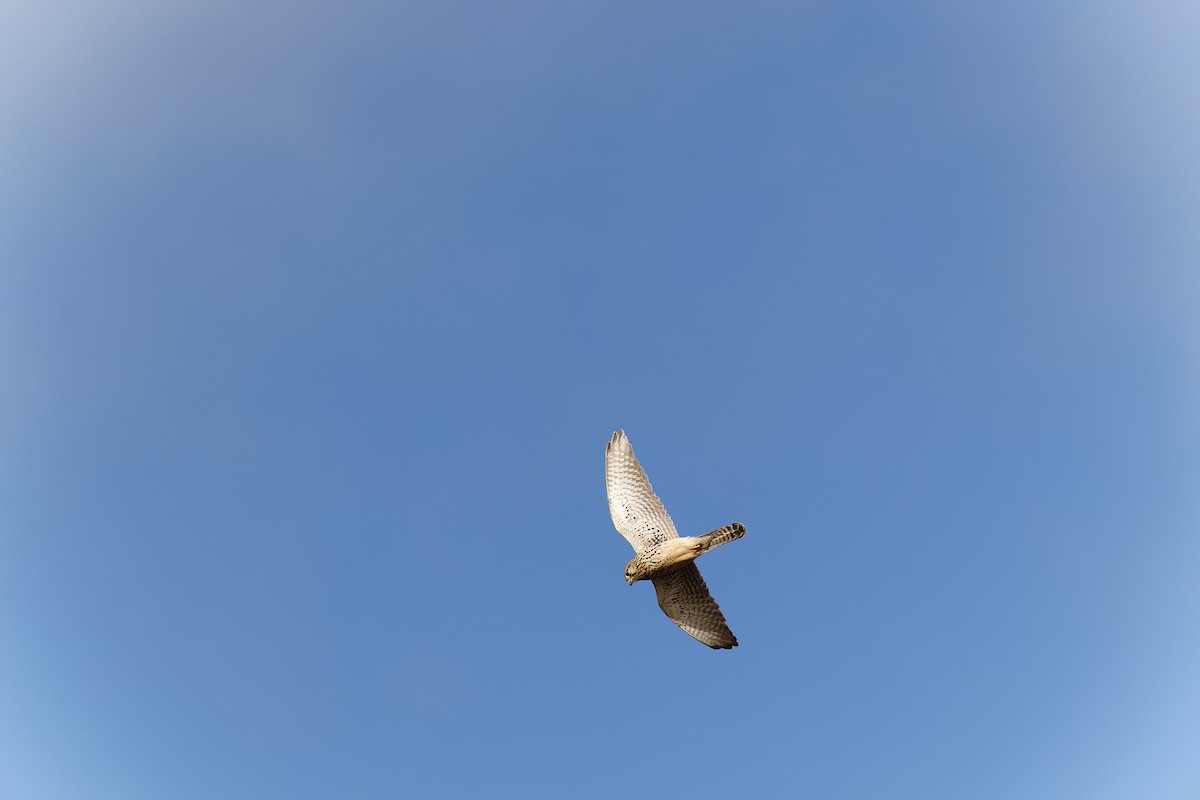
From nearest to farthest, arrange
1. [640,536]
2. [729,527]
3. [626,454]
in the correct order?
[729,527] < [640,536] < [626,454]

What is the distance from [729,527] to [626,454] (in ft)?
18.9

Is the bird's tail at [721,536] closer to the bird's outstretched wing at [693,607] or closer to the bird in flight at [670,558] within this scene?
the bird in flight at [670,558]

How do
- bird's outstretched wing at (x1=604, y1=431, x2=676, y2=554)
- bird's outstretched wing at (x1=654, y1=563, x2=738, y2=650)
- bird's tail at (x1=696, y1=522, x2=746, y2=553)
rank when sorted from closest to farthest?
1. bird's tail at (x1=696, y1=522, x2=746, y2=553)
2. bird's outstretched wing at (x1=654, y1=563, x2=738, y2=650)
3. bird's outstretched wing at (x1=604, y1=431, x2=676, y2=554)

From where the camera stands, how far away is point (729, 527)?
66.3ft

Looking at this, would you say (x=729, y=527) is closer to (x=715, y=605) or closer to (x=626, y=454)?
(x=715, y=605)

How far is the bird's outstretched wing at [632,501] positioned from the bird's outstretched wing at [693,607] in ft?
3.91

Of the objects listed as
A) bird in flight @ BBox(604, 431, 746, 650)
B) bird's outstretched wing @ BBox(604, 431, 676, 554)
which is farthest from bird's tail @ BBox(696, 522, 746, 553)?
bird's outstretched wing @ BBox(604, 431, 676, 554)

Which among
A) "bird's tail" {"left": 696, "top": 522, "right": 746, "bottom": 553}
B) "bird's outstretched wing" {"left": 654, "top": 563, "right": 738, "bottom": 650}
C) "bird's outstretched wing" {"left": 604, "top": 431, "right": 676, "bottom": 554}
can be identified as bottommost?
"bird's outstretched wing" {"left": 654, "top": 563, "right": 738, "bottom": 650}

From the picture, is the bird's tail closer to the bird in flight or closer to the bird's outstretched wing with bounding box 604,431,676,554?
the bird in flight

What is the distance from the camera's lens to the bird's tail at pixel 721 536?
2002 centimetres

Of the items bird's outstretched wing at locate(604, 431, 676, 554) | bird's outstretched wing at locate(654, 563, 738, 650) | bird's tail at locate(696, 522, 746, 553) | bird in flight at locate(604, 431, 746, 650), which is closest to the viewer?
bird's tail at locate(696, 522, 746, 553)

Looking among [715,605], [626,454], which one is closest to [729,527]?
[715,605]

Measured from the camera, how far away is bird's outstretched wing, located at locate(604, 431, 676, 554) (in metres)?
23.0

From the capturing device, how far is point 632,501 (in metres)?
24.2
